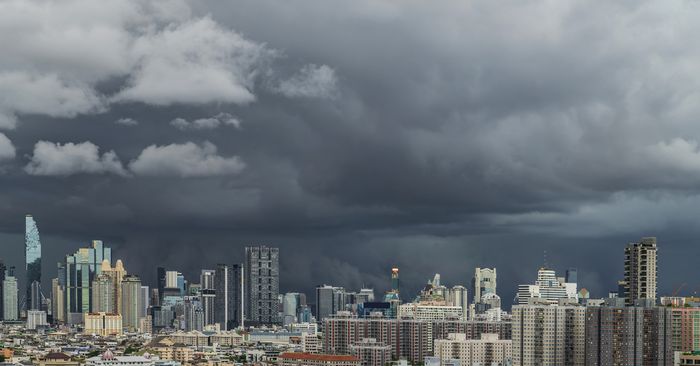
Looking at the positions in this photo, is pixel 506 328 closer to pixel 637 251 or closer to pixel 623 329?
pixel 637 251

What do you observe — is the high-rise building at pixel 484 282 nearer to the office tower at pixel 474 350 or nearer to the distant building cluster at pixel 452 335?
the distant building cluster at pixel 452 335

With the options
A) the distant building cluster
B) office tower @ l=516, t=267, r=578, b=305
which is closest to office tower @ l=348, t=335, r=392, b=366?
the distant building cluster

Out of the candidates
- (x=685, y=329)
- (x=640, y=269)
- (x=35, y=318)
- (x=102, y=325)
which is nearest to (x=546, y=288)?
(x=640, y=269)

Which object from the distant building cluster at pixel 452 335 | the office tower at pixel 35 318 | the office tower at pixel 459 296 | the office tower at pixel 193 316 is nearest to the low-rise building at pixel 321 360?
the distant building cluster at pixel 452 335

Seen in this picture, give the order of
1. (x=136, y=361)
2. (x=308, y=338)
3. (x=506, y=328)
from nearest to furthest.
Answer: (x=136, y=361) < (x=506, y=328) < (x=308, y=338)

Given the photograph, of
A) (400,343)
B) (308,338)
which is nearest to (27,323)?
(308,338)

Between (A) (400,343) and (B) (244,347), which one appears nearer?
(A) (400,343)

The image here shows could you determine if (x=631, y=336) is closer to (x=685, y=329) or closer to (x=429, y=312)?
(x=685, y=329)
